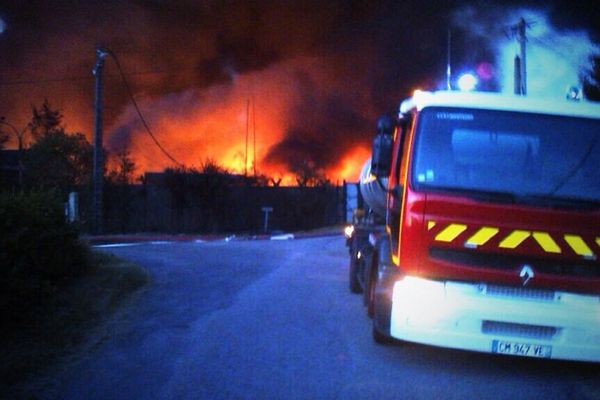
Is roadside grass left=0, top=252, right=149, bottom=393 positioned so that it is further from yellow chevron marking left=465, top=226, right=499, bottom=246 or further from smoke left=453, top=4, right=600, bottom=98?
smoke left=453, top=4, right=600, bottom=98

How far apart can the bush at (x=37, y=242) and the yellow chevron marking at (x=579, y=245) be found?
5.62 metres

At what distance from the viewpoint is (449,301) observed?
6.58 meters

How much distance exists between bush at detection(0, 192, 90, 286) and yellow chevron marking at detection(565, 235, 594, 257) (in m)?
5.62

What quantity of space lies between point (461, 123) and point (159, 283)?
6.91 meters

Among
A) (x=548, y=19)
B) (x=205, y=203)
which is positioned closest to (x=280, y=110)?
(x=205, y=203)

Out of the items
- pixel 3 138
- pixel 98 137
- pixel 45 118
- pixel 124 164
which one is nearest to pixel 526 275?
pixel 98 137

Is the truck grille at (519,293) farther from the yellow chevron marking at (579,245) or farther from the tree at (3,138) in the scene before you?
the tree at (3,138)

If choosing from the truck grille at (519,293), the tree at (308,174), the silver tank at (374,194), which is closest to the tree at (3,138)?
the tree at (308,174)

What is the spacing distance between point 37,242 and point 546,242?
617 centimetres

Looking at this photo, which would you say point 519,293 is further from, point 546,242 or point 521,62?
point 521,62

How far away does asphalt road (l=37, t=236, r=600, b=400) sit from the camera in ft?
20.5

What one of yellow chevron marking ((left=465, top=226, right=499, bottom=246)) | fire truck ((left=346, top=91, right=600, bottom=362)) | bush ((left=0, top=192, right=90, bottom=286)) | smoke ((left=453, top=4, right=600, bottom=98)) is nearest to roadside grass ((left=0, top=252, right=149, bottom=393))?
bush ((left=0, top=192, right=90, bottom=286))

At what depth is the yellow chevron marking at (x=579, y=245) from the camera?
21.2 ft

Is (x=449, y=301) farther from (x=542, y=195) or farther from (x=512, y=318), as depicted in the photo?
(x=542, y=195)
